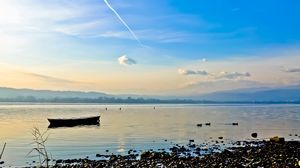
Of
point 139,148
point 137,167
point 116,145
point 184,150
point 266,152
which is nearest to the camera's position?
point 137,167

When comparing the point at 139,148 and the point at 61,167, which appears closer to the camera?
the point at 61,167

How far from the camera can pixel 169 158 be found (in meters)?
Answer: 34.1

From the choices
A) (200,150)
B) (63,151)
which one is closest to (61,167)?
(63,151)

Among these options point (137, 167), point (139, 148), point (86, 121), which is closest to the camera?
point (137, 167)

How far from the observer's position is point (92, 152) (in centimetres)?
4162

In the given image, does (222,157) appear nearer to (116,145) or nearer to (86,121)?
(116,145)

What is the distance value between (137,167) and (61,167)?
253 inches

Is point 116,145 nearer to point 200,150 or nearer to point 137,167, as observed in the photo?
point 200,150

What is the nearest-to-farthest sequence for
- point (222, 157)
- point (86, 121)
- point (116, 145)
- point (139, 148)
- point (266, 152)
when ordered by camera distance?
point (222, 157) → point (266, 152) → point (139, 148) → point (116, 145) → point (86, 121)

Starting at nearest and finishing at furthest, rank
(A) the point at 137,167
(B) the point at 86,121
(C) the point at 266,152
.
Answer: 1. (A) the point at 137,167
2. (C) the point at 266,152
3. (B) the point at 86,121

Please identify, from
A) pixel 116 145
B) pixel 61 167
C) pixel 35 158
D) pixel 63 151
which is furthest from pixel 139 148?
pixel 61 167

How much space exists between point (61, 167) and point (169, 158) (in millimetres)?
9349

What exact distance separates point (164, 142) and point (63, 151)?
13.9 metres

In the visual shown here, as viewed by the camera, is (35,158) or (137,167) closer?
(137,167)
